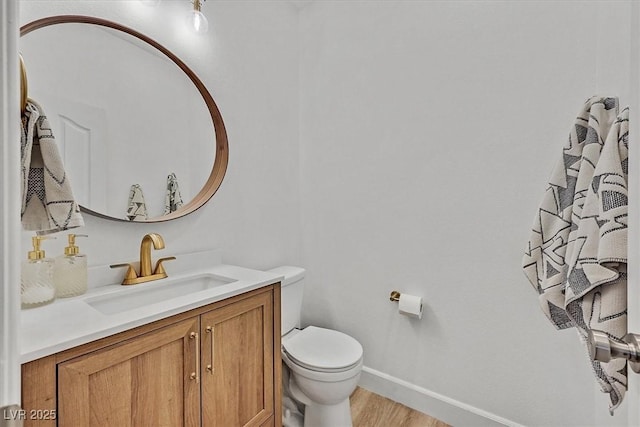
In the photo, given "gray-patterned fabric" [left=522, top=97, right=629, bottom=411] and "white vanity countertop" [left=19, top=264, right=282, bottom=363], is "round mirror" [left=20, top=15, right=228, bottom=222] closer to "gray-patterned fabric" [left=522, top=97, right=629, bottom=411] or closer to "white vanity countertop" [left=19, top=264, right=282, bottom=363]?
"white vanity countertop" [left=19, top=264, right=282, bottom=363]

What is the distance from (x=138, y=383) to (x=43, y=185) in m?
0.62

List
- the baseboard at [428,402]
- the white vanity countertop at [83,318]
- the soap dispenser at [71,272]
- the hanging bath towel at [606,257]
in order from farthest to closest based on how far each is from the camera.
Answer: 1. the baseboard at [428,402]
2. the soap dispenser at [71,272]
3. the white vanity countertop at [83,318]
4. the hanging bath towel at [606,257]

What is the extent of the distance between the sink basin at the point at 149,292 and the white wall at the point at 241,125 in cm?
18

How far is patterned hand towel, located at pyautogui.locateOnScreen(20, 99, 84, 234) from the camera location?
0.83 meters

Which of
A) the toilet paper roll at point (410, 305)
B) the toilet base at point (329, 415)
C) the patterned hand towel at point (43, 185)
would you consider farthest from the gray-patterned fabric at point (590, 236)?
the patterned hand towel at point (43, 185)

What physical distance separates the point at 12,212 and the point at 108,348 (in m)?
0.64

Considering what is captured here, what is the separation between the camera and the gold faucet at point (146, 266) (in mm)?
1287

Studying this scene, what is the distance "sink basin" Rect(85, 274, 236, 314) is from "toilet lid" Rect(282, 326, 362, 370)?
536mm

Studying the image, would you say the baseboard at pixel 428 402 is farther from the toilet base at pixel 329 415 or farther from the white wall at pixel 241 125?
the white wall at pixel 241 125

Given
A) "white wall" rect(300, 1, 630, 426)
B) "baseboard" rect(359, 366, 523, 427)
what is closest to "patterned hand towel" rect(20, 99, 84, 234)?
"white wall" rect(300, 1, 630, 426)

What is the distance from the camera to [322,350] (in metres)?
1.62

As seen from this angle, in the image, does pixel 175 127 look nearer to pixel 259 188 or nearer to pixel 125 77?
pixel 125 77

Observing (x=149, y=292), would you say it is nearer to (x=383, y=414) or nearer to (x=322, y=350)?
(x=322, y=350)

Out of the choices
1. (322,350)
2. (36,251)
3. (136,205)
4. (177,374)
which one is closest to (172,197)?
(136,205)
